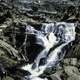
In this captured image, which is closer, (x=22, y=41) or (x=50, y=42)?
(x=22, y=41)

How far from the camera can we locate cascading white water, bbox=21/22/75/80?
427 cm

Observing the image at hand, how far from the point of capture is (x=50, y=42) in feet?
15.3

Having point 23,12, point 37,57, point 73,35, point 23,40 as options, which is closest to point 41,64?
point 37,57

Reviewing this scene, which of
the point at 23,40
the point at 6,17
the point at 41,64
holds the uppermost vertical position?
the point at 6,17

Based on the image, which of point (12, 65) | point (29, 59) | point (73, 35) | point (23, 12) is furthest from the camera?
point (23, 12)

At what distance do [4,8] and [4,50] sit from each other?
1073 millimetres

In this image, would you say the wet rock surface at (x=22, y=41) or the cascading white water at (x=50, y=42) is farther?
the cascading white water at (x=50, y=42)

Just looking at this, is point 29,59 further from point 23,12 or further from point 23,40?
point 23,12

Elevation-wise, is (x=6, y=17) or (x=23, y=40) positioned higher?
(x=6, y=17)

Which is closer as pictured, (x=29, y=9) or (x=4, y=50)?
(x=4, y=50)

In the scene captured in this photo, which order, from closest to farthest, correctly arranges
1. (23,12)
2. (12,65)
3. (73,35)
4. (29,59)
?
1. (12,65)
2. (29,59)
3. (73,35)
4. (23,12)

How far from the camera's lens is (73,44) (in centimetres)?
460

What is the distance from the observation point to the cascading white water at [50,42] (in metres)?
4.27

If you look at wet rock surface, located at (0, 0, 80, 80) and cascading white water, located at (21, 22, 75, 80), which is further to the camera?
cascading white water, located at (21, 22, 75, 80)
